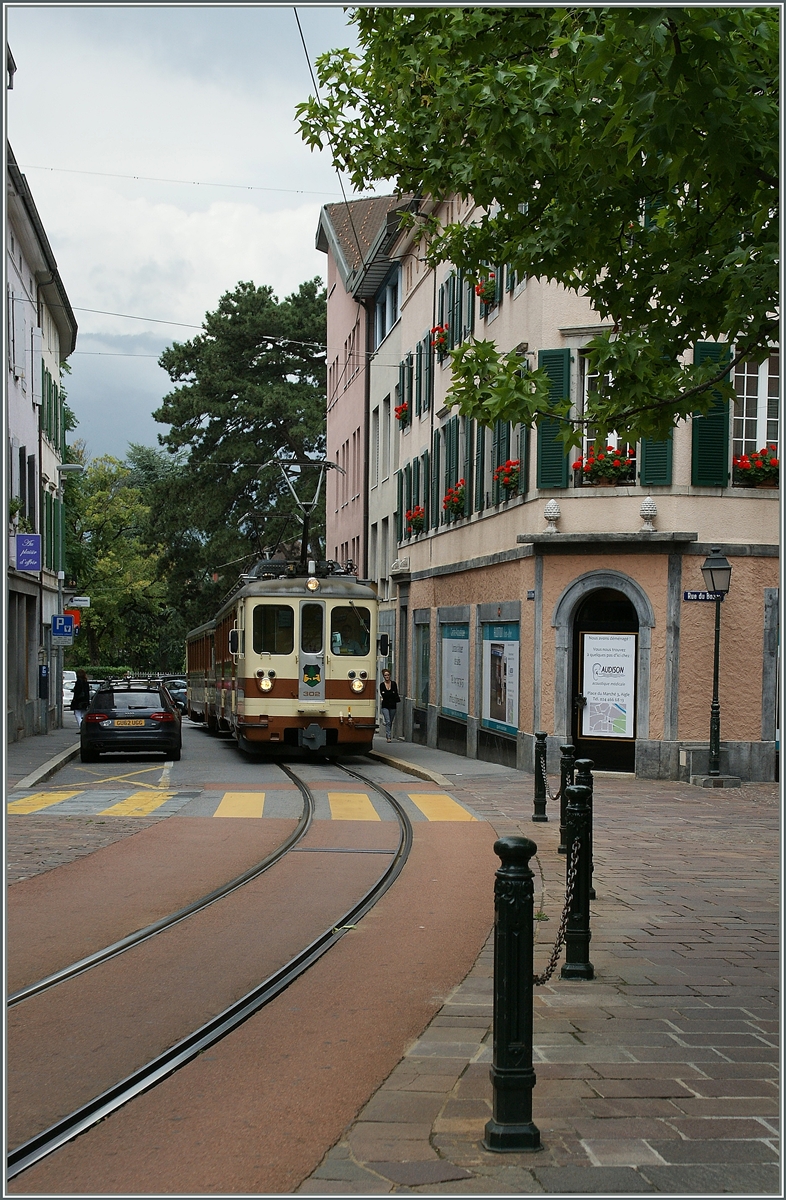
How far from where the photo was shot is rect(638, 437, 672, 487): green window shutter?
66.9 ft

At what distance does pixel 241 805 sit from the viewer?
53.2ft

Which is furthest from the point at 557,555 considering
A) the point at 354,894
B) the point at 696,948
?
the point at 696,948

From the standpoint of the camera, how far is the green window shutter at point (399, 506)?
35.4m

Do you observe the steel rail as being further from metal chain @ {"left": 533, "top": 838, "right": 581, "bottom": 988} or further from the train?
the train

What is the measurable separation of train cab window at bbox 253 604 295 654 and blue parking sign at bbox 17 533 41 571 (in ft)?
19.6

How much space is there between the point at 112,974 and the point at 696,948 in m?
3.36

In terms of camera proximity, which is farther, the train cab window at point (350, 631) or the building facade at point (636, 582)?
the train cab window at point (350, 631)

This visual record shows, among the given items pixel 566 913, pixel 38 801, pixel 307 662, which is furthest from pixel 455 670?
pixel 566 913

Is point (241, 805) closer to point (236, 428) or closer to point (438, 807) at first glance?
point (438, 807)

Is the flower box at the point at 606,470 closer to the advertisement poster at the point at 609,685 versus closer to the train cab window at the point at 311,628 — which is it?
the advertisement poster at the point at 609,685

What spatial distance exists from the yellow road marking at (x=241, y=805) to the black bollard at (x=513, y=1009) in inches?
416

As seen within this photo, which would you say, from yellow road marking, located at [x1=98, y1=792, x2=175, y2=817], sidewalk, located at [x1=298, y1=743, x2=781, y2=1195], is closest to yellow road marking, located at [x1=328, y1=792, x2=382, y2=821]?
yellow road marking, located at [x1=98, y1=792, x2=175, y2=817]

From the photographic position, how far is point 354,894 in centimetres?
986

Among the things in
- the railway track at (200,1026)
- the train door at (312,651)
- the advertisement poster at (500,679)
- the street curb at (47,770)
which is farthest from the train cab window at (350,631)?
the railway track at (200,1026)
